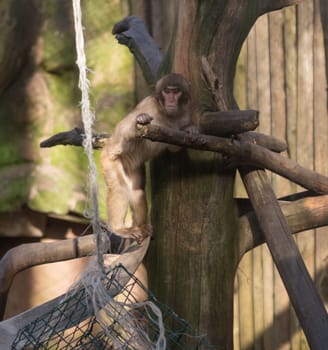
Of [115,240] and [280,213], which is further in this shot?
[115,240]

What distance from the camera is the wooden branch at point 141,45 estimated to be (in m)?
3.81

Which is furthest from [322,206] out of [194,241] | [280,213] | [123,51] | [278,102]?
[123,51]

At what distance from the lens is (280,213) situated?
3.34m

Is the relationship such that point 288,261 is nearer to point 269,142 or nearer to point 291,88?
point 269,142

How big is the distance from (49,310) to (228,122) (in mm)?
1004

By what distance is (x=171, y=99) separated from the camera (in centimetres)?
345

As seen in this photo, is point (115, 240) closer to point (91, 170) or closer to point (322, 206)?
point (322, 206)

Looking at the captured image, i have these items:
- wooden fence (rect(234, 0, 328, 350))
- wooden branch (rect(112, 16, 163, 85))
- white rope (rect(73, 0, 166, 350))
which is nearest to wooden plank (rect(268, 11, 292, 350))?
wooden fence (rect(234, 0, 328, 350))

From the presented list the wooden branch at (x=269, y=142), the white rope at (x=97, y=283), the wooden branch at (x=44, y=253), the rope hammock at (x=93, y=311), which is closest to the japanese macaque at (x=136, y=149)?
the wooden branch at (x=44, y=253)

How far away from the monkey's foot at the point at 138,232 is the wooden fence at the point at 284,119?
1495 millimetres

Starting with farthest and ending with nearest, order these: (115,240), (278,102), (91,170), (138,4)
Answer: (138,4) → (278,102) → (115,240) → (91,170)

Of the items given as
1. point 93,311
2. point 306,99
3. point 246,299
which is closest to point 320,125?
point 306,99

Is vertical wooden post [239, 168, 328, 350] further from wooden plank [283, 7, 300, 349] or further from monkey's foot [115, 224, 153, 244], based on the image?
wooden plank [283, 7, 300, 349]

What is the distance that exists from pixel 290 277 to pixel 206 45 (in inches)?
39.4
